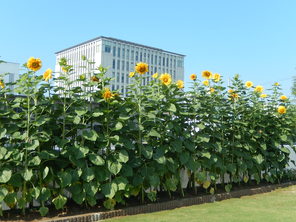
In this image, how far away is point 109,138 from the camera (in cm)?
434

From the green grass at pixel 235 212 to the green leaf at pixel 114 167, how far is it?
0.58 m

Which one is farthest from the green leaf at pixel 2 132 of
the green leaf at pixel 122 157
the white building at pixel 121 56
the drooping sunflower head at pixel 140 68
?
the white building at pixel 121 56

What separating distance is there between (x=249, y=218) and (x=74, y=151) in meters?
2.30

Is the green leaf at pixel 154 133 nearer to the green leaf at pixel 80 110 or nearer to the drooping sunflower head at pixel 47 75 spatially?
the green leaf at pixel 80 110

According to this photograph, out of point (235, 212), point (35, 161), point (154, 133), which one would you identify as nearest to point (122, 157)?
point (154, 133)

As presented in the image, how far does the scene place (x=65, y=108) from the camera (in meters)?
4.29

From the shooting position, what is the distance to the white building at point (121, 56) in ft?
336

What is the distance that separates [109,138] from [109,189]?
24.4 inches

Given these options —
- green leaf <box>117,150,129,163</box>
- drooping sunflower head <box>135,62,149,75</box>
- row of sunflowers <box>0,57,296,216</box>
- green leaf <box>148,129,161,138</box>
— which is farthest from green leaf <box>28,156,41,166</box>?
drooping sunflower head <box>135,62,149,75</box>

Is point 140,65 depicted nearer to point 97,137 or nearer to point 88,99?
point 88,99

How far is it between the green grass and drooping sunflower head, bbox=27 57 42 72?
2024mm

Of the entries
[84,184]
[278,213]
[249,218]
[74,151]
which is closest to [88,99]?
[74,151]

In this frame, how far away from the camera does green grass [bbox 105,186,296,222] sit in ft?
14.1

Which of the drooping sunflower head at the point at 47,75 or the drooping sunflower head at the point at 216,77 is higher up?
the drooping sunflower head at the point at 216,77
